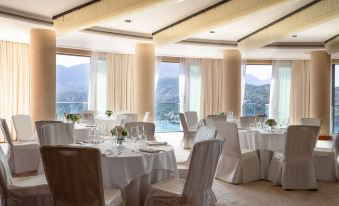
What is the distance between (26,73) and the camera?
10.3m

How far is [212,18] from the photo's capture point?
24.9 feet

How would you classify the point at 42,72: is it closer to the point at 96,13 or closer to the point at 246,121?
the point at 96,13

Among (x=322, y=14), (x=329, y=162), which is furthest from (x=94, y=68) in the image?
(x=329, y=162)

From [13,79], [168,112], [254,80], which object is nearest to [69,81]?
[13,79]

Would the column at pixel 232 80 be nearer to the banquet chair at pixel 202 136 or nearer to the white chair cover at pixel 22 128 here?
the white chair cover at pixel 22 128

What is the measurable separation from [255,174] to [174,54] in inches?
296

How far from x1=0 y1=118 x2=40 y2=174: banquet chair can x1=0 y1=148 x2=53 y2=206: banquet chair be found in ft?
8.69

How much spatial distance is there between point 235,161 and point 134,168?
8.41 ft

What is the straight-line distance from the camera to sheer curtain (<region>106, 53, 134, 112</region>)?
12.1 metres

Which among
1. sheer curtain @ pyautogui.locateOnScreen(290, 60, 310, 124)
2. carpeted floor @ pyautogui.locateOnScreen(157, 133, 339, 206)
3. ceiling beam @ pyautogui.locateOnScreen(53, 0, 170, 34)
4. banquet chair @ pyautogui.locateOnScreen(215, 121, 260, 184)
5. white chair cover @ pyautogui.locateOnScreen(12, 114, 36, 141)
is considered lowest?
carpeted floor @ pyautogui.locateOnScreen(157, 133, 339, 206)

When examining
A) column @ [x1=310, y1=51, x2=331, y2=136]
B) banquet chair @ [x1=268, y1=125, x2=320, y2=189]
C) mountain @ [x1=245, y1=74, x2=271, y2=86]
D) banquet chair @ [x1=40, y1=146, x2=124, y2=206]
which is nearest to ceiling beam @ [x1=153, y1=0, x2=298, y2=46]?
banquet chair @ [x1=268, y1=125, x2=320, y2=189]

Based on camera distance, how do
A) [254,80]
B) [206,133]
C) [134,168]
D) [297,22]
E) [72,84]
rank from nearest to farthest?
[134,168]
[206,133]
[297,22]
[72,84]
[254,80]

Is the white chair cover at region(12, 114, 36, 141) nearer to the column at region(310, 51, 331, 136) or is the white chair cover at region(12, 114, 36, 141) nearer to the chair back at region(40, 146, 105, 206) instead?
the chair back at region(40, 146, 105, 206)

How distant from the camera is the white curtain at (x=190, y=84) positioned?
13305 mm
